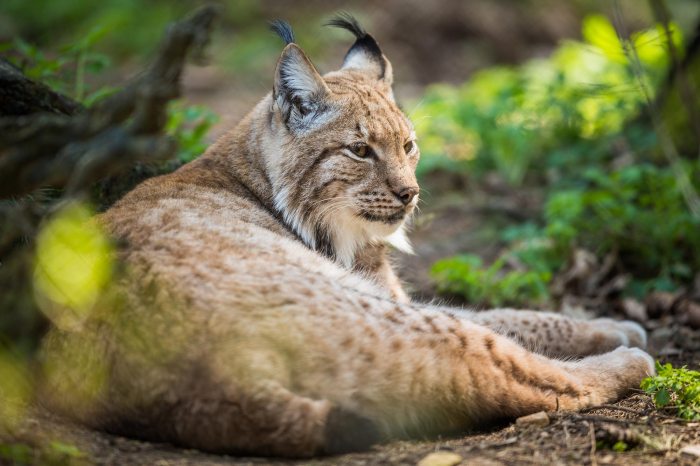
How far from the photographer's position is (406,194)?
4.59 m

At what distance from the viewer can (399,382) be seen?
3180mm

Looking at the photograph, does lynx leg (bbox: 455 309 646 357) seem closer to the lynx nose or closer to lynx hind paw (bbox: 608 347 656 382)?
lynx hind paw (bbox: 608 347 656 382)

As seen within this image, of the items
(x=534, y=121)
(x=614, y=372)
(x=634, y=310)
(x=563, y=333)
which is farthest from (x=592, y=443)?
(x=534, y=121)

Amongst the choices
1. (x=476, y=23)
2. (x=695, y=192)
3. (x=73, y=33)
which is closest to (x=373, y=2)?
(x=476, y=23)

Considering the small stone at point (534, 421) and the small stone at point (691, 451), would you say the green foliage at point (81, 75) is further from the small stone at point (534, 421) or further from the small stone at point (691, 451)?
the small stone at point (691, 451)

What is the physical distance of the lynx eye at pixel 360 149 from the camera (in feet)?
15.2

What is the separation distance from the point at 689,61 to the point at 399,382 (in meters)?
5.50

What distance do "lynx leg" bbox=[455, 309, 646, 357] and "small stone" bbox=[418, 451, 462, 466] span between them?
5.59 feet

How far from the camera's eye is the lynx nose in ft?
15.0

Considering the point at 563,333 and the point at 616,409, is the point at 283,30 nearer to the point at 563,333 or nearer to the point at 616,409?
the point at 563,333

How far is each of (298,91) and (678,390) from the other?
8.28 feet

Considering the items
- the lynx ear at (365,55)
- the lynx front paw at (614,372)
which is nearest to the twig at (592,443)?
the lynx front paw at (614,372)

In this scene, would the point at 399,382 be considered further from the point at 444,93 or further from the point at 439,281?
the point at 444,93

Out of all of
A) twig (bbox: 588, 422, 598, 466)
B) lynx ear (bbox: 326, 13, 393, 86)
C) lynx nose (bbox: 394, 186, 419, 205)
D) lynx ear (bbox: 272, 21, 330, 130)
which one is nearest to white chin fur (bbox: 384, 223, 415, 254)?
lynx nose (bbox: 394, 186, 419, 205)
